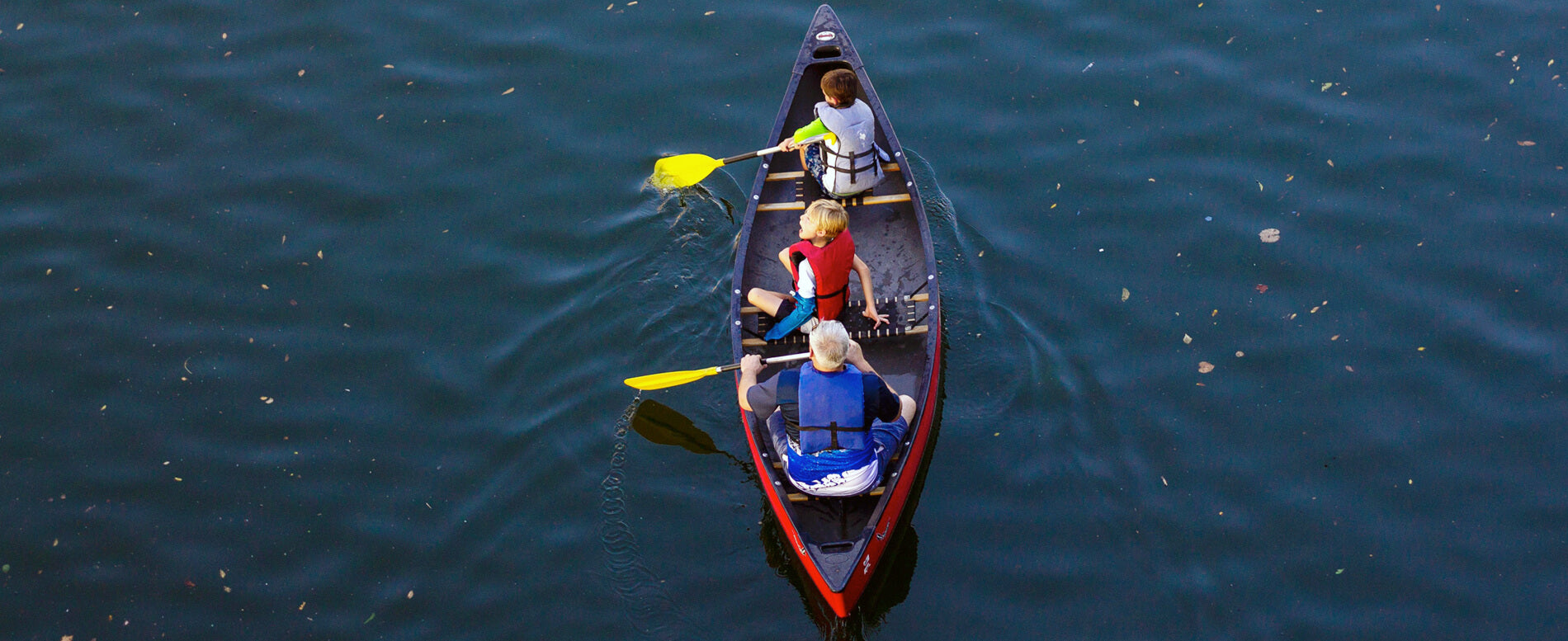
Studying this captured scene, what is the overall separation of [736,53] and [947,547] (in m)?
7.28

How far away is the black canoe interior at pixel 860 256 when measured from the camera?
328 inches

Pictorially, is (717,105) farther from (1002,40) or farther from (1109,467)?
(1109,467)

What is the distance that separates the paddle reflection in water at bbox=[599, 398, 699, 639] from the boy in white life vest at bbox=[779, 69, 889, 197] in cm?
356

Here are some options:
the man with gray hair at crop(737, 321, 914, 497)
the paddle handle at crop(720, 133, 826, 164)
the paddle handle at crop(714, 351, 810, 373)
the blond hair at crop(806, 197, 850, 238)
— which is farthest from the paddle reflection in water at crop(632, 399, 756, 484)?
the paddle handle at crop(720, 133, 826, 164)

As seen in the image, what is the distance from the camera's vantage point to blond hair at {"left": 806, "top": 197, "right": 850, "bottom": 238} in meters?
8.80

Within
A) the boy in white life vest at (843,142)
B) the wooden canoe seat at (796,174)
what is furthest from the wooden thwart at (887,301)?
the wooden canoe seat at (796,174)

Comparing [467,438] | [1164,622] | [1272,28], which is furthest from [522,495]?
[1272,28]

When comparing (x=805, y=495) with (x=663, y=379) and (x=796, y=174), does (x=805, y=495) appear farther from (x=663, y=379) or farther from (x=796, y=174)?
(x=796, y=174)

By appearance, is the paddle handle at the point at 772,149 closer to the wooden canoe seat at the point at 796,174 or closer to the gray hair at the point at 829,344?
the wooden canoe seat at the point at 796,174

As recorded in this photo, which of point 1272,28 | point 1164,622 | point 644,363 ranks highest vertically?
point 1272,28

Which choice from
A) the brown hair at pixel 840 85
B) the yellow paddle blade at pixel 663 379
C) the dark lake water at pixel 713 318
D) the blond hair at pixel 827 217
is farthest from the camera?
the brown hair at pixel 840 85

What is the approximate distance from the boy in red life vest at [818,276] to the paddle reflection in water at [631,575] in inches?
77.6

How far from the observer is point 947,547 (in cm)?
884

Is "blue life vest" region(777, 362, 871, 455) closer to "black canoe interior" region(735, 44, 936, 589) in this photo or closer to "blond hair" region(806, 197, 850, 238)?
"black canoe interior" region(735, 44, 936, 589)
